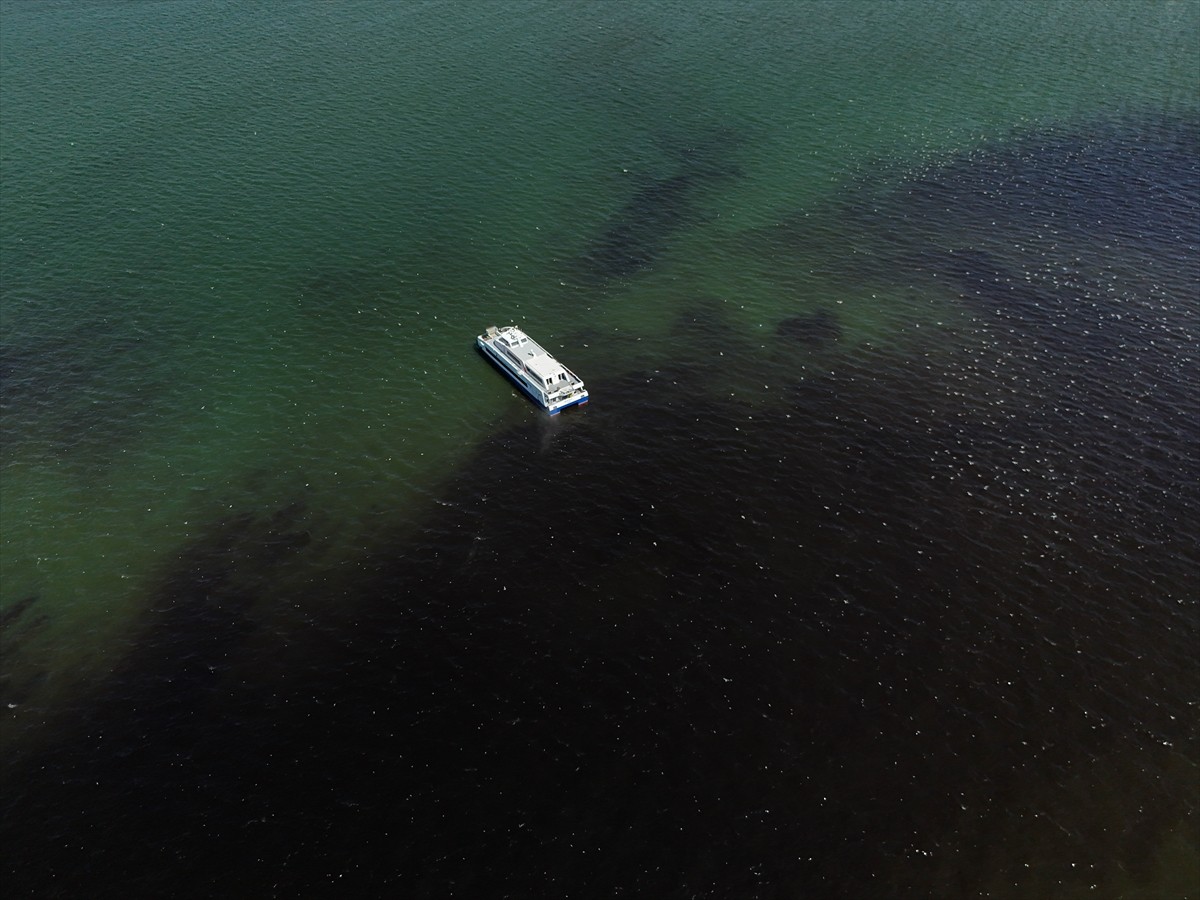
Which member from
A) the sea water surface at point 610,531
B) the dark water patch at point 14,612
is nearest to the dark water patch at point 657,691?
the sea water surface at point 610,531

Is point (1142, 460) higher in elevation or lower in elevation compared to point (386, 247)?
lower

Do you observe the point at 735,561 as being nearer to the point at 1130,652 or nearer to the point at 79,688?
the point at 1130,652

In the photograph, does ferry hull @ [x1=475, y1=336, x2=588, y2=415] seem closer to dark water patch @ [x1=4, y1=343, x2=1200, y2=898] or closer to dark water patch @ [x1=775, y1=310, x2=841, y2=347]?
dark water patch @ [x1=4, y1=343, x2=1200, y2=898]

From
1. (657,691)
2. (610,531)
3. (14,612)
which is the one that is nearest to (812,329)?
(610,531)

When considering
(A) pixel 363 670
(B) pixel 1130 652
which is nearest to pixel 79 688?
(A) pixel 363 670

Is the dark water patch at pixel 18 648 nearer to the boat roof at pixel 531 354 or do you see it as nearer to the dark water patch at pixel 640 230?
the boat roof at pixel 531 354
